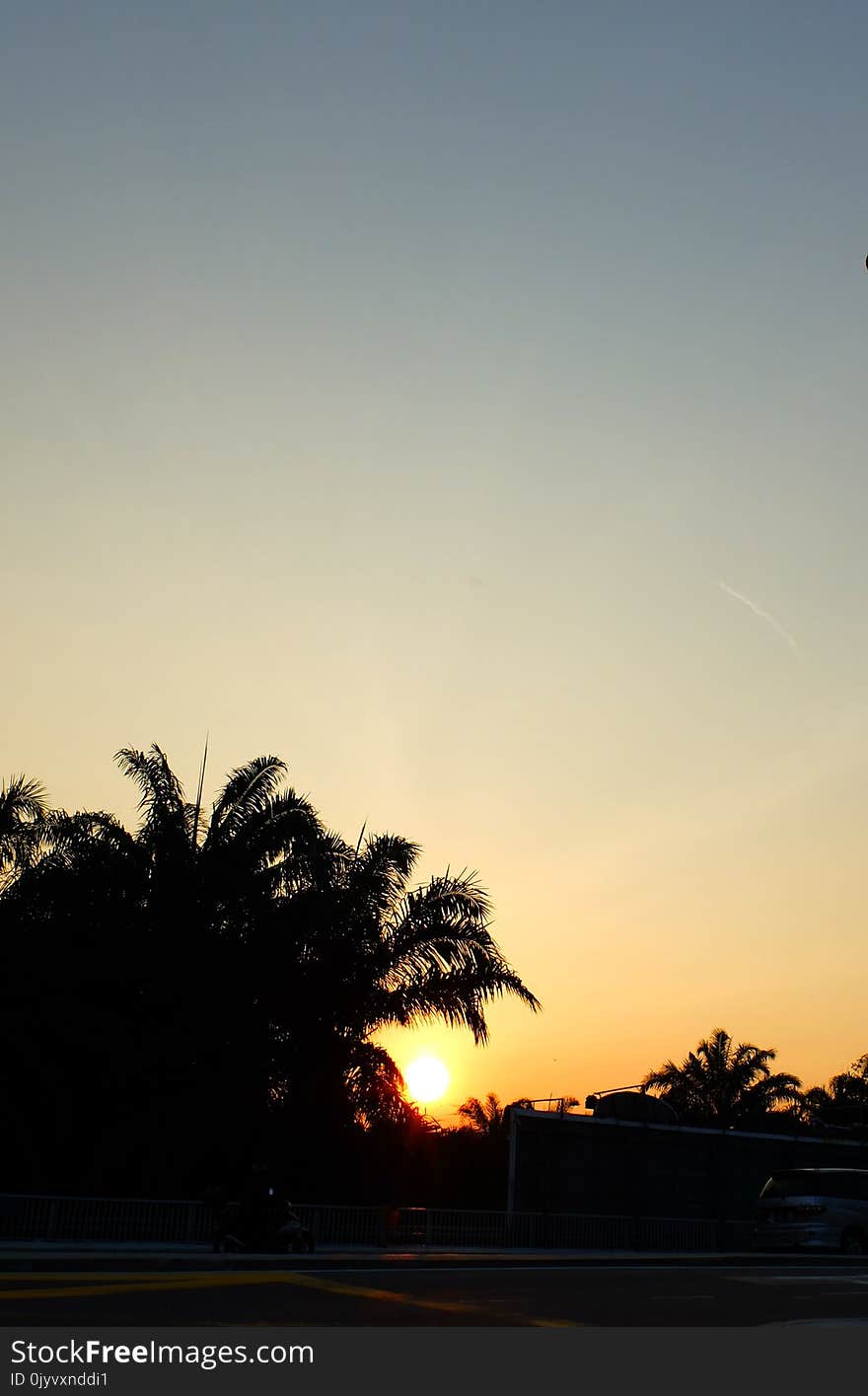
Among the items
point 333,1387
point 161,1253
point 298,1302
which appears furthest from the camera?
point 161,1253

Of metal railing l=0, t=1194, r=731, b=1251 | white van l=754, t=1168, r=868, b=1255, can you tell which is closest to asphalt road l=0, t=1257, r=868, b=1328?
metal railing l=0, t=1194, r=731, b=1251

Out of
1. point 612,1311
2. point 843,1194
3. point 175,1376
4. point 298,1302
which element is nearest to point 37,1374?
point 175,1376

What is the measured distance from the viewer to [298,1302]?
12867mm

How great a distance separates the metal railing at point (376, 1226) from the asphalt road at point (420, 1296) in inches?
154

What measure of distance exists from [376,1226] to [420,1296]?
32.2 feet

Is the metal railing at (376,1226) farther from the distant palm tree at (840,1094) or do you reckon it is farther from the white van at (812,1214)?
the distant palm tree at (840,1094)

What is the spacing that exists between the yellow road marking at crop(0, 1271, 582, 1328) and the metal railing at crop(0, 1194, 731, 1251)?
5353mm

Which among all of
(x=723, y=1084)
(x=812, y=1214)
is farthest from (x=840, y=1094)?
(x=812, y=1214)

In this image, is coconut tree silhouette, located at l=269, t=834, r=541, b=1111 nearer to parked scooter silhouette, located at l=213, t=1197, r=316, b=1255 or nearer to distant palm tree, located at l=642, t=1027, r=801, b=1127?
parked scooter silhouette, located at l=213, t=1197, r=316, b=1255

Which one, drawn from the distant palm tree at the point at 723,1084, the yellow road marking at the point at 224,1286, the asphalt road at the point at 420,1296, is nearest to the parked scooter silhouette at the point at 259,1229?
the asphalt road at the point at 420,1296

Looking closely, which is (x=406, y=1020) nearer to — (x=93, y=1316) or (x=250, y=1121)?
(x=250, y=1121)

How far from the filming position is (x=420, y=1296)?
45.9ft

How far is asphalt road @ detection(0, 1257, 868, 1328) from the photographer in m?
11.6

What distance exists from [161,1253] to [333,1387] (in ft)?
38.4
